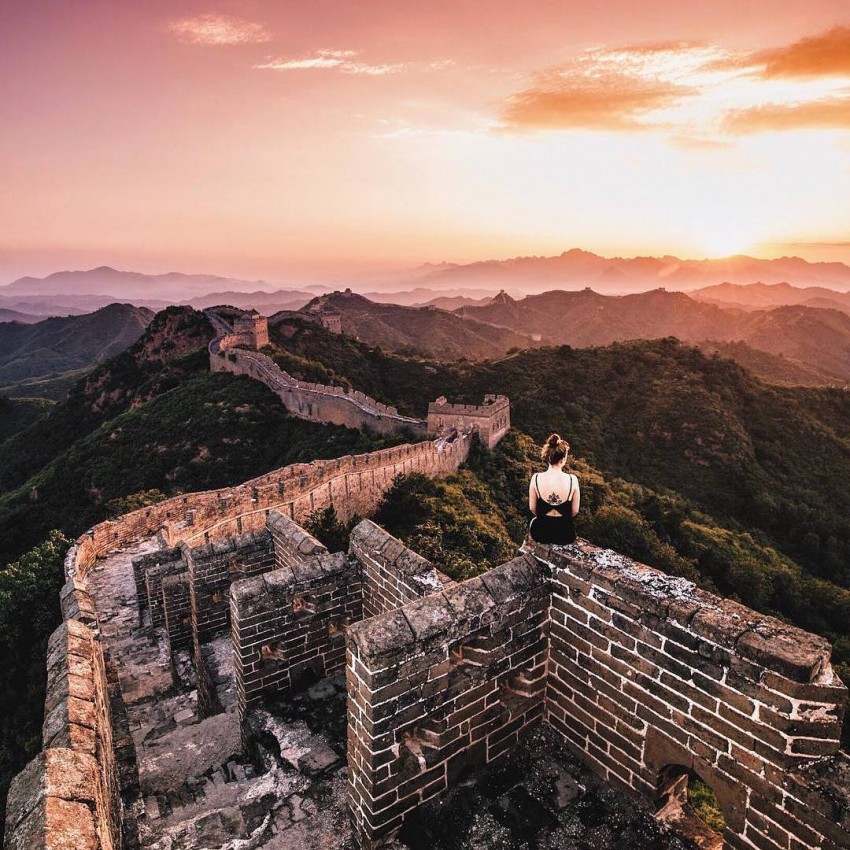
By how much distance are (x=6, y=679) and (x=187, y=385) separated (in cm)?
3347

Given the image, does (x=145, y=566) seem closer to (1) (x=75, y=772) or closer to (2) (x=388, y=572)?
(2) (x=388, y=572)

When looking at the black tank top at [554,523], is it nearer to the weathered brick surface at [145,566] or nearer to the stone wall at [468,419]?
the weathered brick surface at [145,566]

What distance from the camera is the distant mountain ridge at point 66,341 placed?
117812 millimetres

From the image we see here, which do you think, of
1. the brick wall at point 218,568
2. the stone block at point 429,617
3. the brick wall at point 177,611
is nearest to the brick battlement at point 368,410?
the brick wall at point 177,611

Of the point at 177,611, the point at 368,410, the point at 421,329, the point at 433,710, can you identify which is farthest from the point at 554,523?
the point at 421,329

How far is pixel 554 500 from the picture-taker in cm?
405

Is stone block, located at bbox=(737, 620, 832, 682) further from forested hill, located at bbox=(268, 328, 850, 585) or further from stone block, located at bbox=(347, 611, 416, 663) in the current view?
forested hill, located at bbox=(268, 328, 850, 585)

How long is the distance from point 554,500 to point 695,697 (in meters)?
1.49

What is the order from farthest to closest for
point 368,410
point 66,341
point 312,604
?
point 66,341
point 368,410
point 312,604

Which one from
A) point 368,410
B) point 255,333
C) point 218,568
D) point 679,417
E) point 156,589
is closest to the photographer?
point 218,568

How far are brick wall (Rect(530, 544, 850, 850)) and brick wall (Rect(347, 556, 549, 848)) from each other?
0.31 meters

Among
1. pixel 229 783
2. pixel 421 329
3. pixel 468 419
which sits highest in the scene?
pixel 229 783

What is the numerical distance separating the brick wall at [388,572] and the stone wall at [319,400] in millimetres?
23772

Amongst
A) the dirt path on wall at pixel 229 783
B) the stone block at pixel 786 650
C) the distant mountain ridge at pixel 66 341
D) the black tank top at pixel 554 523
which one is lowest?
the distant mountain ridge at pixel 66 341
